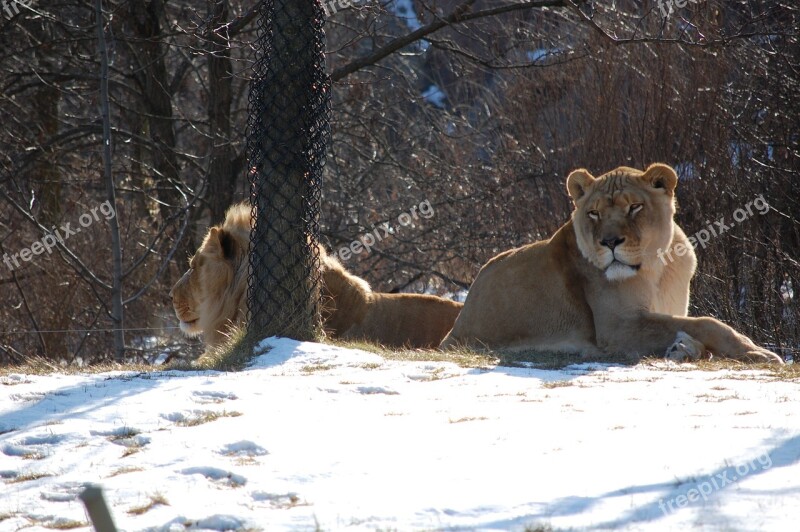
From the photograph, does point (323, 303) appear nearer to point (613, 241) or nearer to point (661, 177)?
point (613, 241)

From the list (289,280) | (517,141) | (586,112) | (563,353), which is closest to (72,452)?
(289,280)

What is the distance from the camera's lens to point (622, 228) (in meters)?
7.29

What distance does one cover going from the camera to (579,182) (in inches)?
306

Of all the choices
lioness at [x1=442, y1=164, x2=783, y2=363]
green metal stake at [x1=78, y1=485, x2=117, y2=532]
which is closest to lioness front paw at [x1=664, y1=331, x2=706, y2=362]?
lioness at [x1=442, y1=164, x2=783, y2=363]

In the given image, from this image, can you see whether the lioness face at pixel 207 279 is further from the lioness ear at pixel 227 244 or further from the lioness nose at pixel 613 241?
the lioness nose at pixel 613 241

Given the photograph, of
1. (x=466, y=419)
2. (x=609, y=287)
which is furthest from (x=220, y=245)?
(x=466, y=419)

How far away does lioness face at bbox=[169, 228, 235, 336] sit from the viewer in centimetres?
891

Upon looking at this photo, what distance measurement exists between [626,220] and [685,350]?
1.09m

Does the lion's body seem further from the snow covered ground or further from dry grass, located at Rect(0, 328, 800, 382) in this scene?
the snow covered ground

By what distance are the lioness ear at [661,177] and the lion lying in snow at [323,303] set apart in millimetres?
2657

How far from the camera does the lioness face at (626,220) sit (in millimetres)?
7305

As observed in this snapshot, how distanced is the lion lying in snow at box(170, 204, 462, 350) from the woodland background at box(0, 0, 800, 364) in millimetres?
1952

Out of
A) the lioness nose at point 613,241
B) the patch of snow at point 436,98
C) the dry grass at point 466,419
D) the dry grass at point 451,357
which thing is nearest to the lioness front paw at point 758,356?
the lioness nose at point 613,241

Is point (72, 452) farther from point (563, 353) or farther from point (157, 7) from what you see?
point (157, 7)
